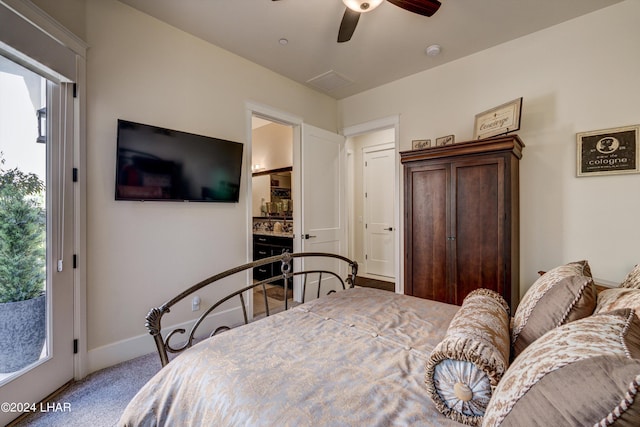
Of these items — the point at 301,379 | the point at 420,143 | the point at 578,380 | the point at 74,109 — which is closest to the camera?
the point at 578,380

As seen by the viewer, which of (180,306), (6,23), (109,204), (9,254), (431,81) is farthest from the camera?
(431,81)

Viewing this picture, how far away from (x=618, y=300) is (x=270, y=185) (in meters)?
5.05

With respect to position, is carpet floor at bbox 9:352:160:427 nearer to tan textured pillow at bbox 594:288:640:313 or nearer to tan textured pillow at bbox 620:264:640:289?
tan textured pillow at bbox 594:288:640:313

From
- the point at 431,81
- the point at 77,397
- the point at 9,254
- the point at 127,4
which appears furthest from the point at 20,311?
the point at 431,81

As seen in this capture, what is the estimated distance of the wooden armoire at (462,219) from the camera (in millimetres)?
2477

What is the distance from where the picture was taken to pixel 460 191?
2711 mm

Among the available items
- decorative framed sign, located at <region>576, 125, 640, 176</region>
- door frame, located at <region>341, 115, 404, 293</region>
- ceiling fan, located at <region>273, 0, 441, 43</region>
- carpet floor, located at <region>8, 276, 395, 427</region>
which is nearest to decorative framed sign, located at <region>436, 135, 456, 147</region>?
door frame, located at <region>341, 115, 404, 293</region>

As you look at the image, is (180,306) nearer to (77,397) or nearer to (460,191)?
(77,397)

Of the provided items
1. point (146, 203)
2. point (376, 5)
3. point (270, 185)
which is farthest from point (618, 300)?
point (270, 185)

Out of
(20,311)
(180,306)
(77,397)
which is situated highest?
(20,311)

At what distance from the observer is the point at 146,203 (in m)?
2.49

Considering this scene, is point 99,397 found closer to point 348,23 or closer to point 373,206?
point 348,23

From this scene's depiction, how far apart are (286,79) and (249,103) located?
2.47 ft

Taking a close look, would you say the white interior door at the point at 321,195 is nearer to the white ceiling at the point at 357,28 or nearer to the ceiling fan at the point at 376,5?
the white ceiling at the point at 357,28
